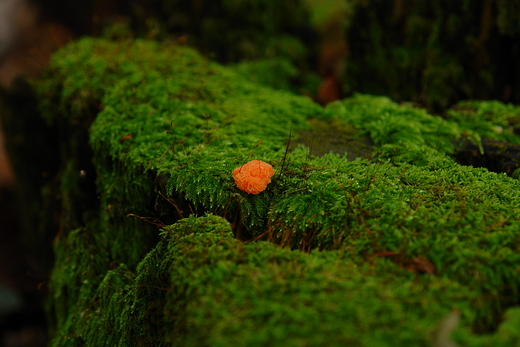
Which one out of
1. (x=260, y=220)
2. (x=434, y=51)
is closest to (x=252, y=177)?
(x=260, y=220)

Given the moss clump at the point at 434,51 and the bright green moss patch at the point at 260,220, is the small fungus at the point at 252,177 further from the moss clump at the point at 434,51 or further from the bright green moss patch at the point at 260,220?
the moss clump at the point at 434,51

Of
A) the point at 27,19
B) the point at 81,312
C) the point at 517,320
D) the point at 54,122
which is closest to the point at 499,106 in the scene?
the point at 517,320

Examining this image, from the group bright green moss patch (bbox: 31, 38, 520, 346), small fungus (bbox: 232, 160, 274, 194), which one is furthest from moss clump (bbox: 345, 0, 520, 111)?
small fungus (bbox: 232, 160, 274, 194)

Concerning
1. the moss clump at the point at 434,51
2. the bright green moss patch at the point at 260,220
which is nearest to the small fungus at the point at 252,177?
the bright green moss patch at the point at 260,220

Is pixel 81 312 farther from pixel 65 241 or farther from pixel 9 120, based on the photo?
pixel 9 120

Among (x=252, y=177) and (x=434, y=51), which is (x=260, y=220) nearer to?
(x=252, y=177)

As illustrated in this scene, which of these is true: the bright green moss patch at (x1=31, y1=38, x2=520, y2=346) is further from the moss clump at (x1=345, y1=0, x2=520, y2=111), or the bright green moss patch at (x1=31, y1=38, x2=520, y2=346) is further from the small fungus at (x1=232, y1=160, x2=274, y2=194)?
the moss clump at (x1=345, y1=0, x2=520, y2=111)
